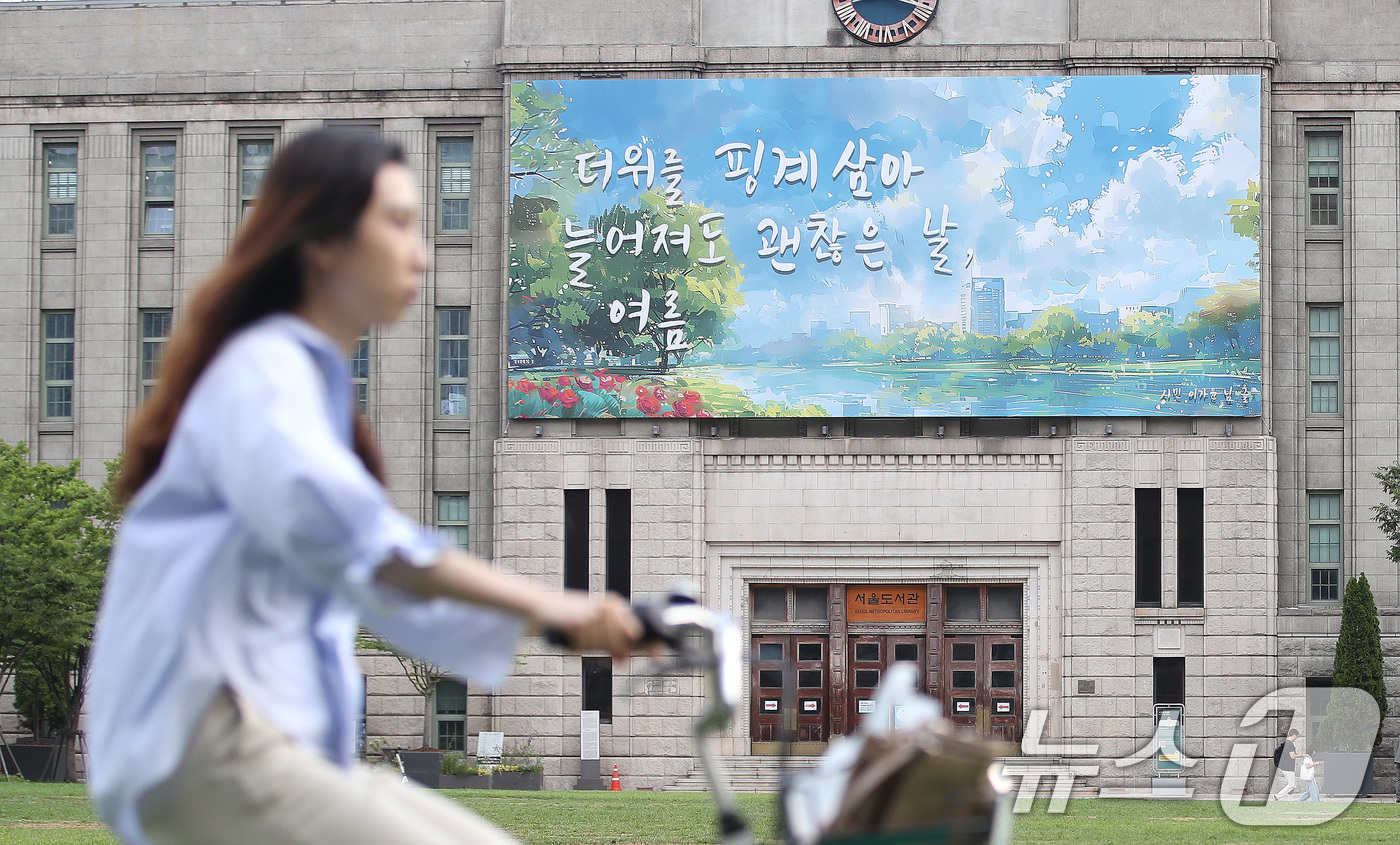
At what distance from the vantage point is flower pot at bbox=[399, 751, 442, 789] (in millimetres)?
36250

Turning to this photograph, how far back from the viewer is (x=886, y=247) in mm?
39406

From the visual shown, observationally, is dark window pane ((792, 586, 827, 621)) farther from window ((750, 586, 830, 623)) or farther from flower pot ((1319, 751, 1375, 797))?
flower pot ((1319, 751, 1375, 797))

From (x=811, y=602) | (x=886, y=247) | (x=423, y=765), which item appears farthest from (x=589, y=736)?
(x=886, y=247)

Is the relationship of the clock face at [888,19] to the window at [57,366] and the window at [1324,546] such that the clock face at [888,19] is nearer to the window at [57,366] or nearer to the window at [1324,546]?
the window at [1324,546]

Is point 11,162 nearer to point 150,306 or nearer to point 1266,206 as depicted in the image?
point 150,306

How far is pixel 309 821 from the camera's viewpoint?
2361 mm

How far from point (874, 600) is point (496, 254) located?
39.4 ft

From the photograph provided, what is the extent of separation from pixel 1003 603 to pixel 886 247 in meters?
8.54

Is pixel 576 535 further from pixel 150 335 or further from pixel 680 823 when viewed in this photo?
pixel 680 823

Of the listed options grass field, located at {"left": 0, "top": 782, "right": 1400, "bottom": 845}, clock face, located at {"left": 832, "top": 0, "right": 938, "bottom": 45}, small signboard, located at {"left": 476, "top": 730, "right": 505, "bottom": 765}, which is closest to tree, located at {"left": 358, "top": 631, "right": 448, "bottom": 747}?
small signboard, located at {"left": 476, "top": 730, "right": 505, "bottom": 765}

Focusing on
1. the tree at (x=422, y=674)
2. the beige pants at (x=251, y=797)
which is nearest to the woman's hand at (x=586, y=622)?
the beige pants at (x=251, y=797)

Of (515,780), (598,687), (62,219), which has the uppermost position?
(62,219)

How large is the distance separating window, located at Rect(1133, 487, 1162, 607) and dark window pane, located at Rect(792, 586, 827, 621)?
7035 millimetres

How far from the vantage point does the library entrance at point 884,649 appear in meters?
39.2
